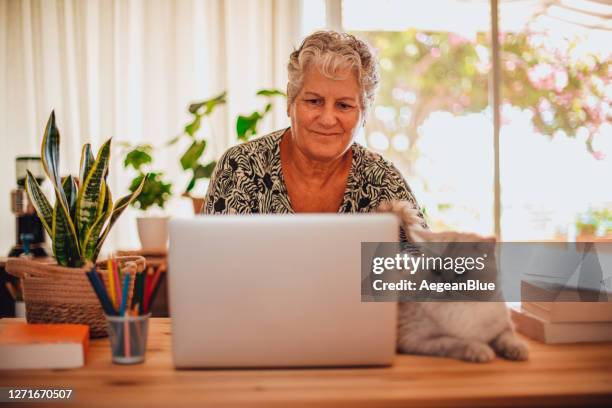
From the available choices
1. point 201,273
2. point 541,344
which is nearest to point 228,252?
point 201,273

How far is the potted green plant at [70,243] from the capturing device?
133cm

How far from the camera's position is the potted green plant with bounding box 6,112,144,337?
1330 millimetres

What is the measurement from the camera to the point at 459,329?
3.79 feet

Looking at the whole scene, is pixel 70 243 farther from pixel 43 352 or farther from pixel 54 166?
pixel 43 352

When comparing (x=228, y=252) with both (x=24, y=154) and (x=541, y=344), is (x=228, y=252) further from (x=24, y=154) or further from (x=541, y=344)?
(x=24, y=154)

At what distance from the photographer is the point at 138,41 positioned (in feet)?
12.7

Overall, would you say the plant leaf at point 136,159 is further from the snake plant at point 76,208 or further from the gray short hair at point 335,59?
the snake plant at point 76,208

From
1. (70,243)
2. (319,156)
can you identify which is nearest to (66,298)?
→ (70,243)

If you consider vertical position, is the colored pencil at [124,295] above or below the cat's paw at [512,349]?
above

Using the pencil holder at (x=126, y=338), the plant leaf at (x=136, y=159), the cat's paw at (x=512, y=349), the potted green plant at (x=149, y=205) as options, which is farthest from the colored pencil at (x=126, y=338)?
the plant leaf at (x=136, y=159)

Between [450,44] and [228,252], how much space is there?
463cm

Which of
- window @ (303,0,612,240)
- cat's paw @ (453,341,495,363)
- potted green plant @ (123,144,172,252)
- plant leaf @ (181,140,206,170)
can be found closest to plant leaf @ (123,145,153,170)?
potted green plant @ (123,144,172,252)

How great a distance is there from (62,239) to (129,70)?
Answer: 265 centimetres

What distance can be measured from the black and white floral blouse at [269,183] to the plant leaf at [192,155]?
1438 millimetres
